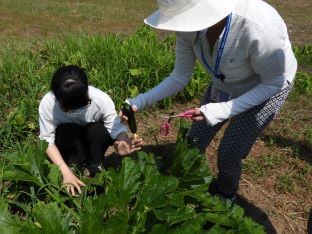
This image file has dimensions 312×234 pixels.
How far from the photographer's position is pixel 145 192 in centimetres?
190

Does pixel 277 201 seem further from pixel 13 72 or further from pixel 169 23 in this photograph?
pixel 13 72

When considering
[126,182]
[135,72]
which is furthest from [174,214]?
→ [135,72]

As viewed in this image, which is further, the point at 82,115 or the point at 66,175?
the point at 82,115

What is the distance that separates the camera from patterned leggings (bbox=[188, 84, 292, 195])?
2.29 metres

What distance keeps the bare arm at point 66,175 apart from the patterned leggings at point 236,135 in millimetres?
706

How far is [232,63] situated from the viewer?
6.84ft

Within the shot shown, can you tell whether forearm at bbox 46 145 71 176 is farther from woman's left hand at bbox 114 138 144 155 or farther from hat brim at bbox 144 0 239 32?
hat brim at bbox 144 0 239 32

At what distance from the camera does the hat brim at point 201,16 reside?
1773mm

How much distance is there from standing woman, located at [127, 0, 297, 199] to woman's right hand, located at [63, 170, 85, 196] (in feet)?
1.56

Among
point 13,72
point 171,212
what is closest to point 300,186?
point 171,212

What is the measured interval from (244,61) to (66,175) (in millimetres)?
1049

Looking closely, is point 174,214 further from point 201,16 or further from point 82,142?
point 82,142

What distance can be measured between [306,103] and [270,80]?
7.22 feet

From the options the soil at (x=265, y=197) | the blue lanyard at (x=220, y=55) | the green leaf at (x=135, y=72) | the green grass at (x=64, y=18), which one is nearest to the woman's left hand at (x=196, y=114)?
the blue lanyard at (x=220, y=55)
